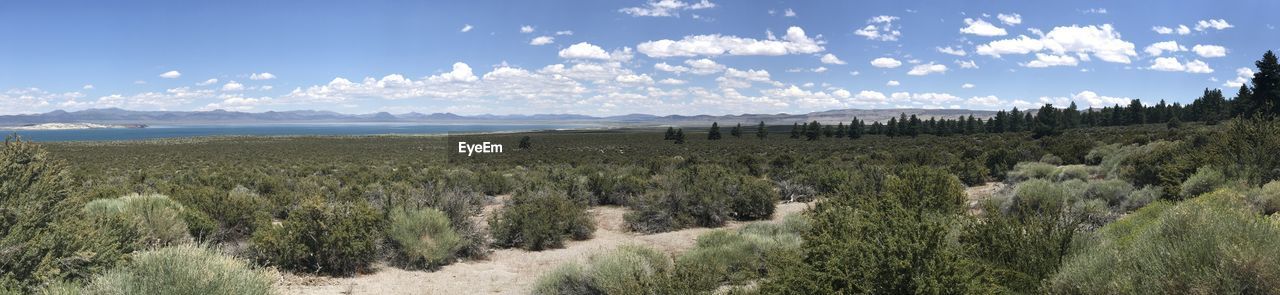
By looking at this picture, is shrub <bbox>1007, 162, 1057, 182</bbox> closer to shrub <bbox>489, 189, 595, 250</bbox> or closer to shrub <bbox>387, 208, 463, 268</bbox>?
shrub <bbox>489, 189, 595, 250</bbox>

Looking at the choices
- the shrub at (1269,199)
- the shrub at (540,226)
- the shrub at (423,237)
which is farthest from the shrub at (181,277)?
the shrub at (1269,199)

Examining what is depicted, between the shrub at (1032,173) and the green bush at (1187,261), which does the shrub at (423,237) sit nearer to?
the green bush at (1187,261)

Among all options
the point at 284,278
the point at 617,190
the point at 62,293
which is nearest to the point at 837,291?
the point at 62,293

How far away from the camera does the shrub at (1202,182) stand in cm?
1011

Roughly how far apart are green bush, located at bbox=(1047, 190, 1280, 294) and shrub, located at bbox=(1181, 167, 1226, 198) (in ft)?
21.5

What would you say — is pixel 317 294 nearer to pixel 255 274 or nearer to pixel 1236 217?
pixel 255 274

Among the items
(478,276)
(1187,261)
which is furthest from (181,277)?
(1187,261)

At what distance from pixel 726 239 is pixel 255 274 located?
653cm

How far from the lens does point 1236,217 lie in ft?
15.8

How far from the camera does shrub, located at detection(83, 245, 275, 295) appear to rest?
4926 mm

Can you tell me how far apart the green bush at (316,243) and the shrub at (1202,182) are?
12.9 m

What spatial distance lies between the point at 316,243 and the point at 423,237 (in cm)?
162

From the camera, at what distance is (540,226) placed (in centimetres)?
1148

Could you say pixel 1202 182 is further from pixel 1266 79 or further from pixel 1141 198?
pixel 1266 79
